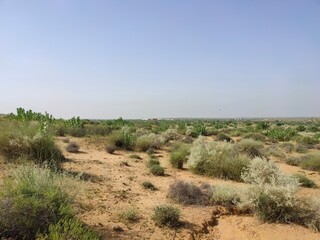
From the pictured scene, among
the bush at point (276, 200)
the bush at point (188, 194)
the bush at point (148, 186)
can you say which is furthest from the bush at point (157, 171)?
the bush at point (276, 200)

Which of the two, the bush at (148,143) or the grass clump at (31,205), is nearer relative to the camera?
the grass clump at (31,205)

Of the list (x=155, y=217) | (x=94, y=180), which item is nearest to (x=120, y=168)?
(x=94, y=180)

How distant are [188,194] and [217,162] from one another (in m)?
5.00

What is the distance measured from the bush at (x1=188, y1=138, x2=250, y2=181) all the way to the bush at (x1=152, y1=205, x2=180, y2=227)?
21.8 feet

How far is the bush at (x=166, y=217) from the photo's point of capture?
930 cm

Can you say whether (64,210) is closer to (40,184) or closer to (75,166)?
(40,184)

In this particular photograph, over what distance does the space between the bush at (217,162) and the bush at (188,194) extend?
3.98m

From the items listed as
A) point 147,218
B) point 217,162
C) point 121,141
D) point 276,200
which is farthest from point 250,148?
point 147,218

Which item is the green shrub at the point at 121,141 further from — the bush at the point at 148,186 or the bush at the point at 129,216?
the bush at the point at 129,216

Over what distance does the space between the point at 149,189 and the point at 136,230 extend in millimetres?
4482

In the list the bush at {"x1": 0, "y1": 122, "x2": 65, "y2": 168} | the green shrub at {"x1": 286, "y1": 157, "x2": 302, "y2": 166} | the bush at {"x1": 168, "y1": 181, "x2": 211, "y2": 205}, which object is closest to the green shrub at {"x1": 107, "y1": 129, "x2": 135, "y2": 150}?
the bush at {"x1": 0, "y1": 122, "x2": 65, "y2": 168}

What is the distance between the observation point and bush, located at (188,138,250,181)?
15984mm

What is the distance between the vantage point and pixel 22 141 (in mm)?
14547

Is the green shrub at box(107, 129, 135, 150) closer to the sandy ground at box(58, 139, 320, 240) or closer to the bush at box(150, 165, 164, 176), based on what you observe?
the bush at box(150, 165, 164, 176)
